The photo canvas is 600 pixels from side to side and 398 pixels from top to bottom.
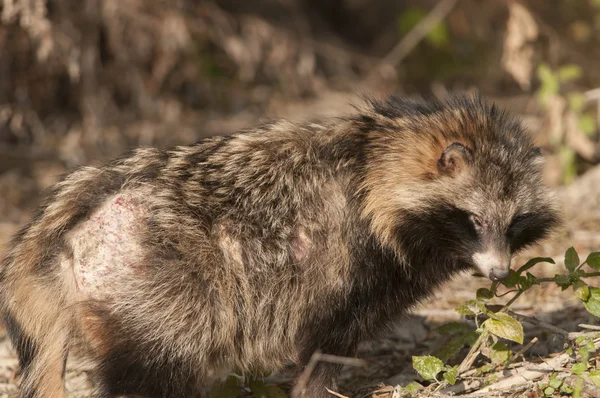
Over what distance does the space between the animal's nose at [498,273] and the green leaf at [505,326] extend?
8.4 inches

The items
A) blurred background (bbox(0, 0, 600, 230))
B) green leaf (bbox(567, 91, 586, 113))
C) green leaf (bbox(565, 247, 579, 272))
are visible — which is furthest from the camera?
blurred background (bbox(0, 0, 600, 230))

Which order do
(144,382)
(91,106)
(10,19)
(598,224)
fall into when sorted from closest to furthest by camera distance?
(144,382), (598,224), (10,19), (91,106)

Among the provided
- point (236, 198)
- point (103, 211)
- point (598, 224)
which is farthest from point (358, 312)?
point (598, 224)

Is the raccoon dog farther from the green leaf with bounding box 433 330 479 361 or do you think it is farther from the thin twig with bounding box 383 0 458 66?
the thin twig with bounding box 383 0 458 66

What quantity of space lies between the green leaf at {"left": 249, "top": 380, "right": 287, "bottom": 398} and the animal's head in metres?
1.19

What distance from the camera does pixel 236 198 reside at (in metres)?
4.34

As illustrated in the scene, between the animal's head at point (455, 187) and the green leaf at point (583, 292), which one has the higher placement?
the animal's head at point (455, 187)

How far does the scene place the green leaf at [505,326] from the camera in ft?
13.6

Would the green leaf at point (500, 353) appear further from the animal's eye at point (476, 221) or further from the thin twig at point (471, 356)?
the animal's eye at point (476, 221)

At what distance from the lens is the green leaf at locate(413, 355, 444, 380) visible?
421 centimetres

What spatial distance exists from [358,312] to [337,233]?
18.0 inches

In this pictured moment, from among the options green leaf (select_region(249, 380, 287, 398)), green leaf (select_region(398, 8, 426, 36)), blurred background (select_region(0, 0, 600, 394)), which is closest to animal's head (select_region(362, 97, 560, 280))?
green leaf (select_region(249, 380, 287, 398))

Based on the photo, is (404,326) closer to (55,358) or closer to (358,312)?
(358,312)

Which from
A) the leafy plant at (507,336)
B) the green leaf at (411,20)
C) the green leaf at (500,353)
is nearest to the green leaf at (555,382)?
the leafy plant at (507,336)
